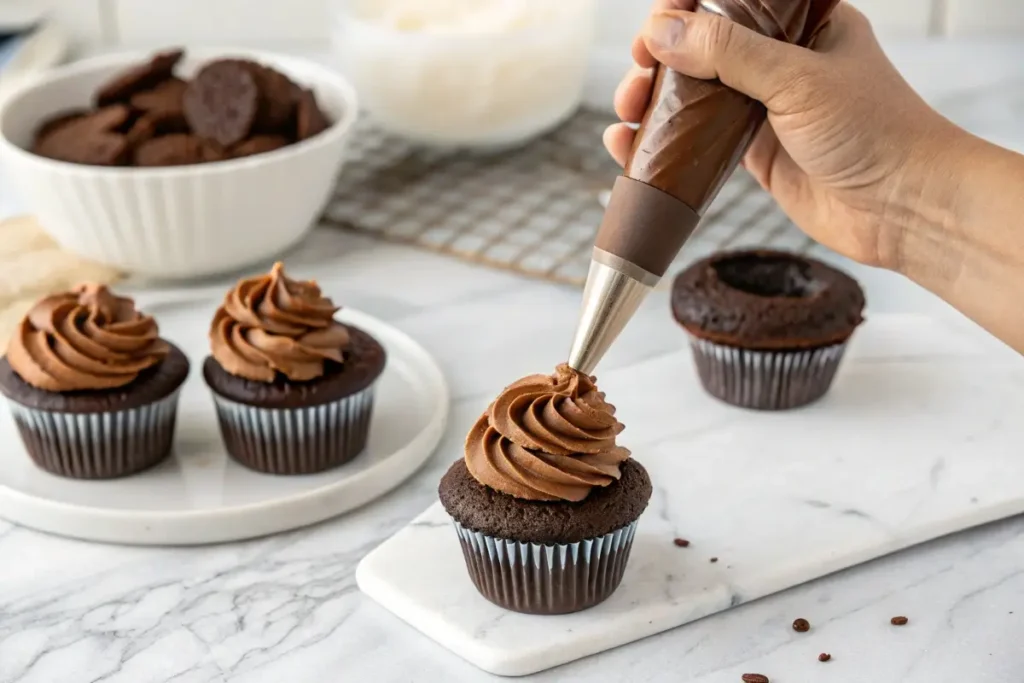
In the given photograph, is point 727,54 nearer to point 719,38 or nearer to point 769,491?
point 719,38

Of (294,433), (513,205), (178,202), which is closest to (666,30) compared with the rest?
(294,433)

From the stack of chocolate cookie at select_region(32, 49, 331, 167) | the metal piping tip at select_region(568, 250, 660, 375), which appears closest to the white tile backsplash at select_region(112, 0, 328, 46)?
the stack of chocolate cookie at select_region(32, 49, 331, 167)

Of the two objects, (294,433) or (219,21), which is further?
(219,21)

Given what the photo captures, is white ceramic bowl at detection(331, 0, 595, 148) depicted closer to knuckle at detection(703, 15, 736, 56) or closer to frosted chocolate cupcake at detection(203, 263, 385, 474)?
frosted chocolate cupcake at detection(203, 263, 385, 474)

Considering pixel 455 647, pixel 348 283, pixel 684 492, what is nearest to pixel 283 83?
pixel 348 283

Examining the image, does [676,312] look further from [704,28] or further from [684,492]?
[704,28]

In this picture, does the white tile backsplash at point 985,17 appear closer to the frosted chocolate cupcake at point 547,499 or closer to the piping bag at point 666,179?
the piping bag at point 666,179
